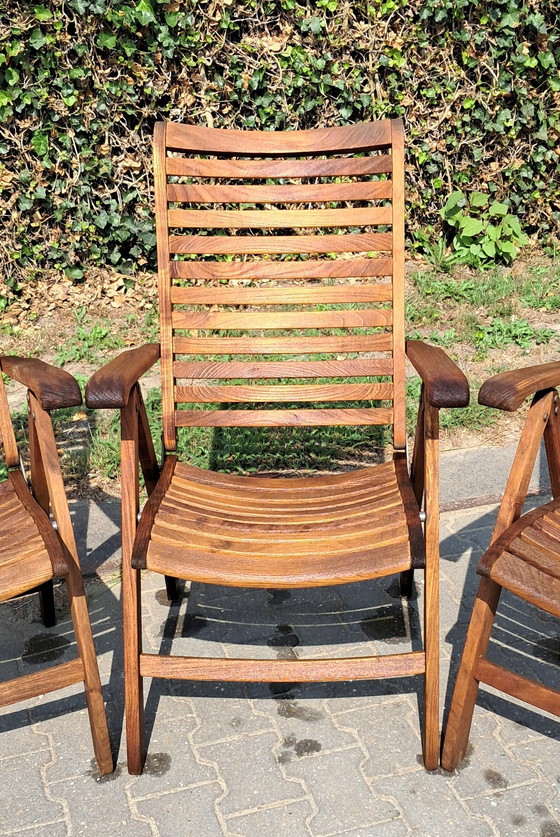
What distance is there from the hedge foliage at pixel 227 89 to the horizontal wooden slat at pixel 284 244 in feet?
8.14

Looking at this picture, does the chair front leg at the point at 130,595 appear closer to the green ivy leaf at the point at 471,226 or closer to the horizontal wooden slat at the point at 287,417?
the horizontal wooden slat at the point at 287,417

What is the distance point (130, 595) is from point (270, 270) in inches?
45.3

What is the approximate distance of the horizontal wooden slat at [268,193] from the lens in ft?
9.10


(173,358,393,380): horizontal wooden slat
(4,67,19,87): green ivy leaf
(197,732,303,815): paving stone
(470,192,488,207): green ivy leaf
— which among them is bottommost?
(197,732,303,815): paving stone

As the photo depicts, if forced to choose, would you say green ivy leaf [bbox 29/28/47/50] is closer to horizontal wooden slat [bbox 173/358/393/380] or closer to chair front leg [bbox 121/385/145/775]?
horizontal wooden slat [bbox 173/358/393/380]

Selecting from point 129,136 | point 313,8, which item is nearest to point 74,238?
point 129,136

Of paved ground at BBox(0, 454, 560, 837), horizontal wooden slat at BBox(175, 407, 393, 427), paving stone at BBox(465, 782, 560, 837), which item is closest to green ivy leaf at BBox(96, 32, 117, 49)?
horizontal wooden slat at BBox(175, 407, 393, 427)

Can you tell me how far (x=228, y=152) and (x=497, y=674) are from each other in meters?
1.73

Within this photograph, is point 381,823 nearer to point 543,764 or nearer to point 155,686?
point 543,764

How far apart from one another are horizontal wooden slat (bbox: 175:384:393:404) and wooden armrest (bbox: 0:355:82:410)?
54 cm

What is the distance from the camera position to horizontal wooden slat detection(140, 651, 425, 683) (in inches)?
87.4

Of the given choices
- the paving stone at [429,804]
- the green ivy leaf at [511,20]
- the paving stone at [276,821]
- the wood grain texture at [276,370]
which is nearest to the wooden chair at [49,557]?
the wood grain texture at [276,370]

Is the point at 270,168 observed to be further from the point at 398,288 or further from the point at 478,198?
the point at 478,198

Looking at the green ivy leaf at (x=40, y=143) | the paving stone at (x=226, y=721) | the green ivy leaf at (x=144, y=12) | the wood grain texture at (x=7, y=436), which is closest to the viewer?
the paving stone at (x=226, y=721)
